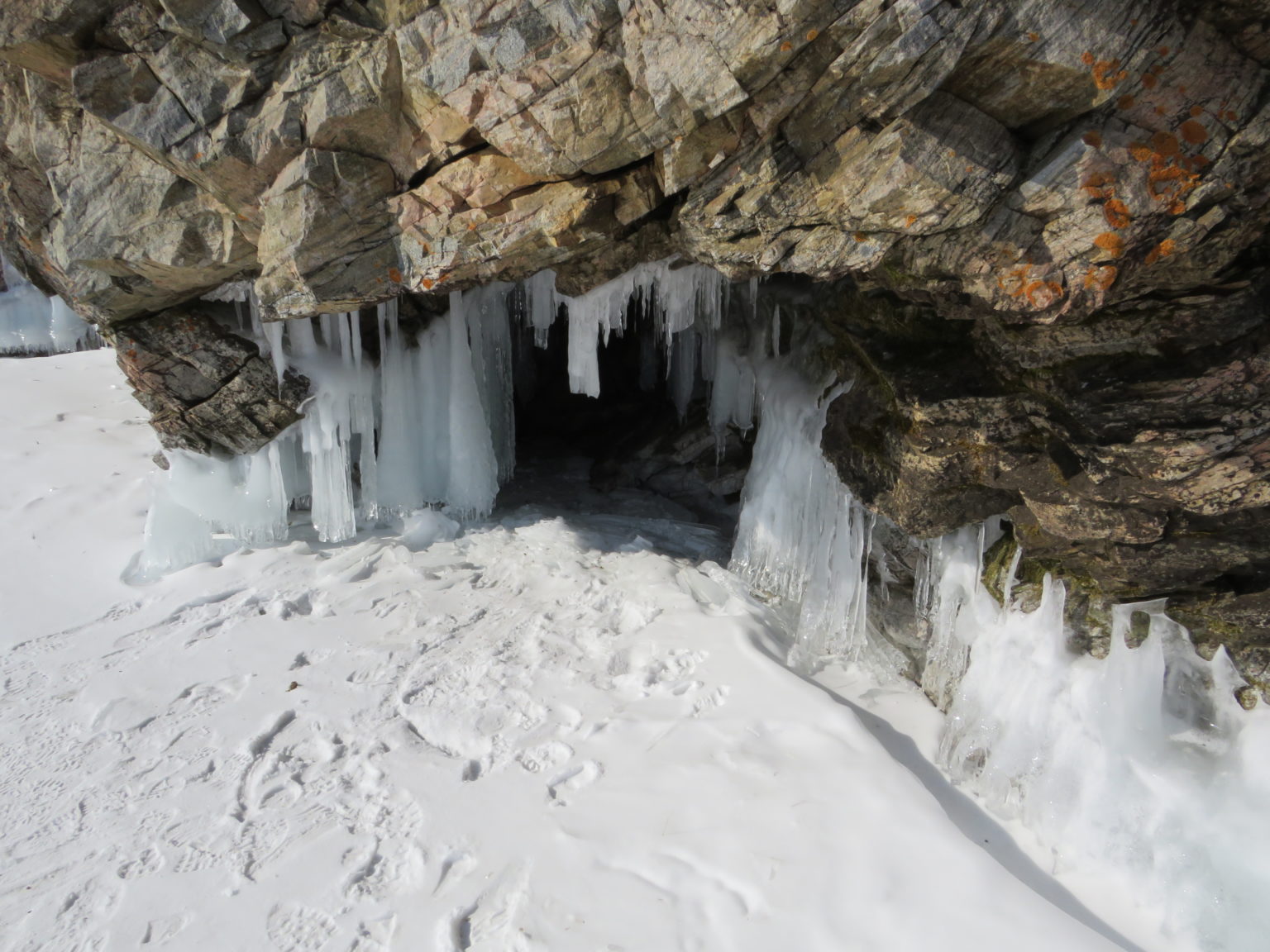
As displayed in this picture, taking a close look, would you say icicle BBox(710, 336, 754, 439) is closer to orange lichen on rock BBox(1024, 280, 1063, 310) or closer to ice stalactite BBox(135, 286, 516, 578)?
ice stalactite BBox(135, 286, 516, 578)

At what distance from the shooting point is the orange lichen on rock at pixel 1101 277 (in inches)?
141

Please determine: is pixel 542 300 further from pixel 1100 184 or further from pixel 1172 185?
pixel 1172 185

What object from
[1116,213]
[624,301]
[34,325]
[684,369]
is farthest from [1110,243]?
[34,325]

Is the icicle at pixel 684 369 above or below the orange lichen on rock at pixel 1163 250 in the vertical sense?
below

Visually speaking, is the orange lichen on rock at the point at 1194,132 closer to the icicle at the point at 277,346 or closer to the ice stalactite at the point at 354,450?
the ice stalactite at the point at 354,450

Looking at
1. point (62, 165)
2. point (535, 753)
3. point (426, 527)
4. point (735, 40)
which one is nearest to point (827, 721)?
point (535, 753)

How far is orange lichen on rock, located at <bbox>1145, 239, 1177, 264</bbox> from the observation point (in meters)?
3.46

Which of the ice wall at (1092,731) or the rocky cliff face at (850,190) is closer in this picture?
the rocky cliff face at (850,190)

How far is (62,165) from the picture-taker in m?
5.93

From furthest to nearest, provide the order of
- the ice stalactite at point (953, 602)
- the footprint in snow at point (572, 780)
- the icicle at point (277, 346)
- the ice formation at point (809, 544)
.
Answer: the icicle at point (277, 346) < the ice stalactite at point (953, 602) < the footprint in snow at point (572, 780) < the ice formation at point (809, 544)

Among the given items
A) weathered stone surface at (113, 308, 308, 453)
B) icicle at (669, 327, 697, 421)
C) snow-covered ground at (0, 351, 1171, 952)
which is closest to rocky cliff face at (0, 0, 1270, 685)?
weathered stone surface at (113, 308, 308, 453)

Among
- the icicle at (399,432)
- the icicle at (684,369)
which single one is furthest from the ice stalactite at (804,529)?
the icicle at (399,432)

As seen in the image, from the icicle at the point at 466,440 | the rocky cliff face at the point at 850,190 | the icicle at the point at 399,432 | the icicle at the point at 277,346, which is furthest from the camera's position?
the icicle at the point at 466,440

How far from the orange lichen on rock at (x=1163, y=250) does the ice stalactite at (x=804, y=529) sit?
2874 mm
